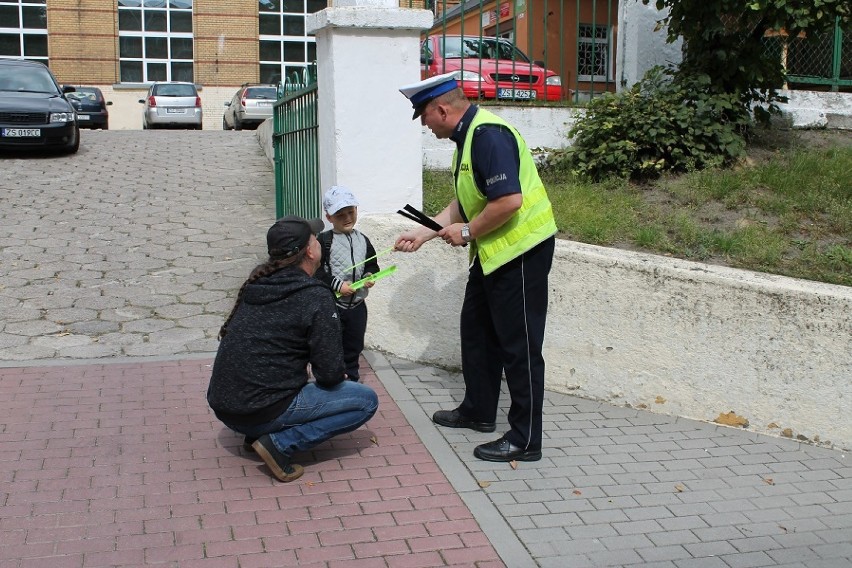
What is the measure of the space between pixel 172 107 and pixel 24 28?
32.3ft

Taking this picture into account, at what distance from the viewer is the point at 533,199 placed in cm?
451

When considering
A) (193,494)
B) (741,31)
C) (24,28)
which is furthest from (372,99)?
(24,28)

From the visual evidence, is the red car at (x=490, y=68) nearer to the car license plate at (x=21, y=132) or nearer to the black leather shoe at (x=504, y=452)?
the black leather shoe at (x=504, y=452)

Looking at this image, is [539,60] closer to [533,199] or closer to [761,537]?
[533,199]

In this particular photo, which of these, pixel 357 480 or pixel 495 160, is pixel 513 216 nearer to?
pixel 495 160

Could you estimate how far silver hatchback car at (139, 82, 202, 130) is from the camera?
2597cm

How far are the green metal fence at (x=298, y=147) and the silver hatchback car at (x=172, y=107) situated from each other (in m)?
17.9

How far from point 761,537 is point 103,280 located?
18.9ft

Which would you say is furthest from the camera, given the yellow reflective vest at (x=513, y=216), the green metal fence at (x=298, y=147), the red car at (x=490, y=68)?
the red car at (x=490, y=68)

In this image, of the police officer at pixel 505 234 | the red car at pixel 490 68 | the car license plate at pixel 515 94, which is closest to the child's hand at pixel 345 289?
the police officer at pixel 505 234

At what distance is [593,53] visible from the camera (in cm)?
935

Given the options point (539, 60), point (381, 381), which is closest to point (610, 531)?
point (381, 381)

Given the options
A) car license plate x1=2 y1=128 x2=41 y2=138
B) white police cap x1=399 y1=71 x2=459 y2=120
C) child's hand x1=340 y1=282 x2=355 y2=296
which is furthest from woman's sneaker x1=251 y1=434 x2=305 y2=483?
car license plate x1=2 y1=128 x2=41 y2=138

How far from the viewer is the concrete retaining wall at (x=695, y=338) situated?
4.98 meters
